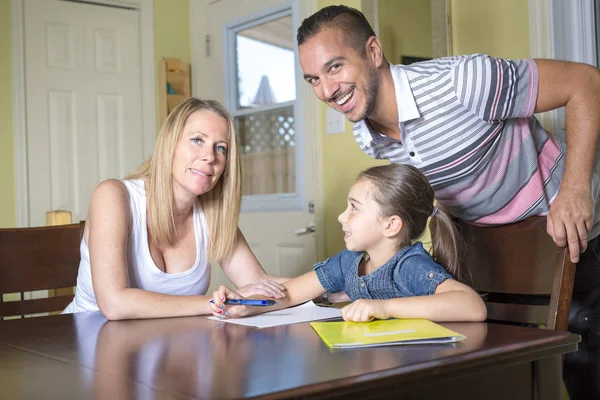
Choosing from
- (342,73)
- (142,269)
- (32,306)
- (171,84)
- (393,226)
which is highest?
(171,84)

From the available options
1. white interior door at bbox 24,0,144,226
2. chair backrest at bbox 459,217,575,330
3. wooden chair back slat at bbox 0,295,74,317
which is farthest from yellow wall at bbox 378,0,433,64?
white interior door at bbox 24,0,144,226

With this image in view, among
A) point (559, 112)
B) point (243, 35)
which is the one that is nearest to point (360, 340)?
point (559, 112)

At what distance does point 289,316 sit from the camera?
142cm

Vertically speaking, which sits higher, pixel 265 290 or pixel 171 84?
pixel 171 84

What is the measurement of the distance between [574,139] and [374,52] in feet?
1.73

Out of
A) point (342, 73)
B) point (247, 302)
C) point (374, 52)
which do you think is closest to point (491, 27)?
point (374, 52)

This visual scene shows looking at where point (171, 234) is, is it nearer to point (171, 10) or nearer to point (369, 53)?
point (369, 53)

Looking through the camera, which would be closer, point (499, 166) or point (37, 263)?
point (499, 166)

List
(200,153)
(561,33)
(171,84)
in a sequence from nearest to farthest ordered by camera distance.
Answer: (200,153) < (561,33) < (171,84)

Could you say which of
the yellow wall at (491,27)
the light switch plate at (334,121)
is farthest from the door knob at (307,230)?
the yellow wall at (491,27)

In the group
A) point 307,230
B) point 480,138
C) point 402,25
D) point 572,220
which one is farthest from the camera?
point 307,230

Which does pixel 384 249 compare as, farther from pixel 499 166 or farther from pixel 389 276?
pixel 499 166

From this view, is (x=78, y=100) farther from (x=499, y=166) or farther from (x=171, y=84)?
(x=499, y=166)

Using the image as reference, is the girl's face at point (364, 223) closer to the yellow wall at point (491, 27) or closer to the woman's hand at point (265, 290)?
the woman's hand at point (265, 290)
